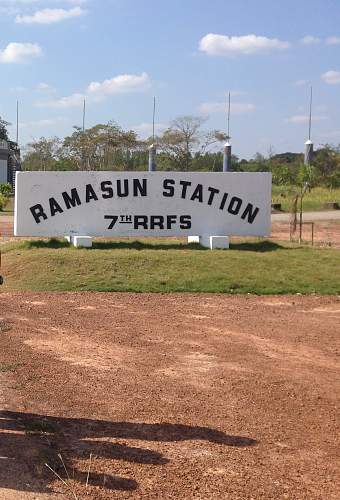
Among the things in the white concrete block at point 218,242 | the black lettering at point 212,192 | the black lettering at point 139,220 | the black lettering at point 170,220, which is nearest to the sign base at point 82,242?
the black lettering at point 139,220

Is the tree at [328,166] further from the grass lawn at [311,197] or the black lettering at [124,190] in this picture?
the black lettering at [124,190]

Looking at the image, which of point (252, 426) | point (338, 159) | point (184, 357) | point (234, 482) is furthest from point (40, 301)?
point (338, 159)

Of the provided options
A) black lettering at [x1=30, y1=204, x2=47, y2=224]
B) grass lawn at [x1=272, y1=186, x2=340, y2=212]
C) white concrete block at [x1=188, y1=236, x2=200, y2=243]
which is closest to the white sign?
black lettering at [x1=30, y1=204, x2=47, y2=224]

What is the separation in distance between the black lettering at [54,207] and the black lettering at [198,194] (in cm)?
369

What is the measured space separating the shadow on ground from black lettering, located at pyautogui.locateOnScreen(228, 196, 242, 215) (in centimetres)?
1261

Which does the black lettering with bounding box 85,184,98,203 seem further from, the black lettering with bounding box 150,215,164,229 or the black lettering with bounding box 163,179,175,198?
the black lettering with bounding box 163,179,175,198

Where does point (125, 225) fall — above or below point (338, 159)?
below

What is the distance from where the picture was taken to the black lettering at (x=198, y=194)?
1766cm

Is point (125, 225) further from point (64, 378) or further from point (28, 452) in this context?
point (28, 452)

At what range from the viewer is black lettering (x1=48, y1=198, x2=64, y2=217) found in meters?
17.1

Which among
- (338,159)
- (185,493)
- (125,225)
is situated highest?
(338,159)

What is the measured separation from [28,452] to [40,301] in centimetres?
729

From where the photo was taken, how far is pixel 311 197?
A: 46.2 m

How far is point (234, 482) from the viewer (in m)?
4.61
